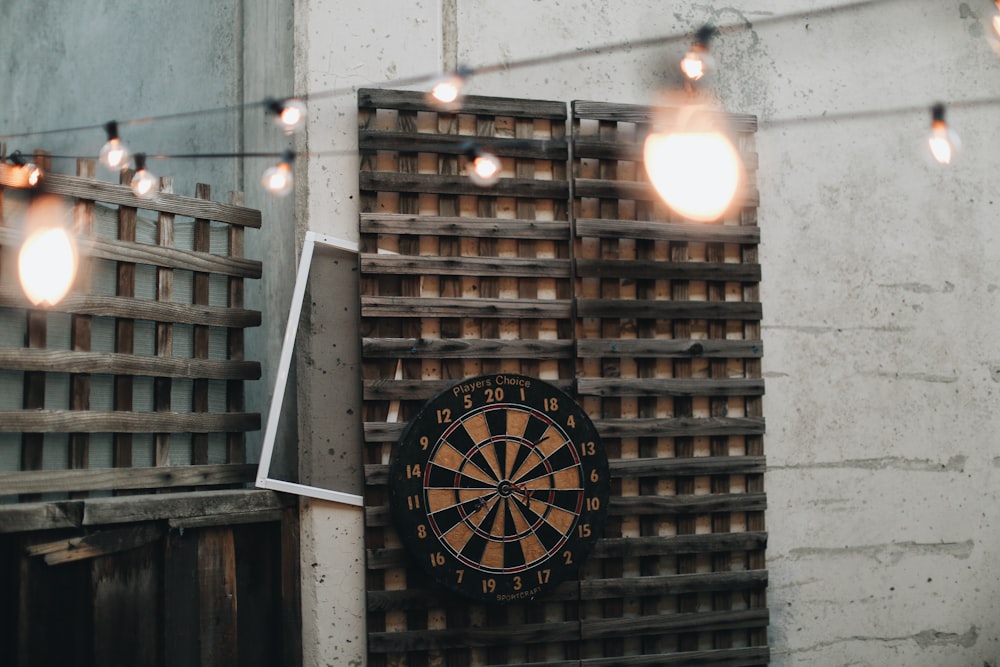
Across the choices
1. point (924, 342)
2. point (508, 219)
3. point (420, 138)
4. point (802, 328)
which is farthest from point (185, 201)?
point (924, 342)

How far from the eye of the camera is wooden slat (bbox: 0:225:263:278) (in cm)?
415

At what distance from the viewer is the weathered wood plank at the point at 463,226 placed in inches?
184

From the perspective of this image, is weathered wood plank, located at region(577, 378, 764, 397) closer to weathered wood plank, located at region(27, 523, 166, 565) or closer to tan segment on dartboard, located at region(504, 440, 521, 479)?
tan segment on dartboard, located at region(504, 440, 521, 479)

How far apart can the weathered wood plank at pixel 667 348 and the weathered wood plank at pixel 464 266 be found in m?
0.38

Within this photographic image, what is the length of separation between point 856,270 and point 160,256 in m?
3.61

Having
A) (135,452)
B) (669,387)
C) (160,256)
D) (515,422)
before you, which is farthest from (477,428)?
(160,256)

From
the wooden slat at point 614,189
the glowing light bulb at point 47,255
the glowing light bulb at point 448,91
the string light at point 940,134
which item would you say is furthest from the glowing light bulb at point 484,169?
the string light at point 940,134

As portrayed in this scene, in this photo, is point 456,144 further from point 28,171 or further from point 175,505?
point 175,505

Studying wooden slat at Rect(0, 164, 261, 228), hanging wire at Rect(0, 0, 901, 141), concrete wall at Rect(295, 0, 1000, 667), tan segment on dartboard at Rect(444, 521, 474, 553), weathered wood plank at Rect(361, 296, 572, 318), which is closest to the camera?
wooden slat at Rect(0, 164, 261, 228)

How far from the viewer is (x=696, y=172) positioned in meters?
4.80

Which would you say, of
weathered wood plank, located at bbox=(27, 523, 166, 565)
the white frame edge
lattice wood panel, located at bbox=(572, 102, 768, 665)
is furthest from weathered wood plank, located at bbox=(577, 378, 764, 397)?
weathered wood plank, located at bbox=(27, 523, 166, 565)

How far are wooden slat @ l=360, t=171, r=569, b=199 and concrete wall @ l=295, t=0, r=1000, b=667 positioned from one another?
50 centimetres

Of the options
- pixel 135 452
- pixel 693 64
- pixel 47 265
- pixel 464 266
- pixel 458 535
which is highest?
pixel 693 64

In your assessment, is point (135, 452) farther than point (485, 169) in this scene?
No
